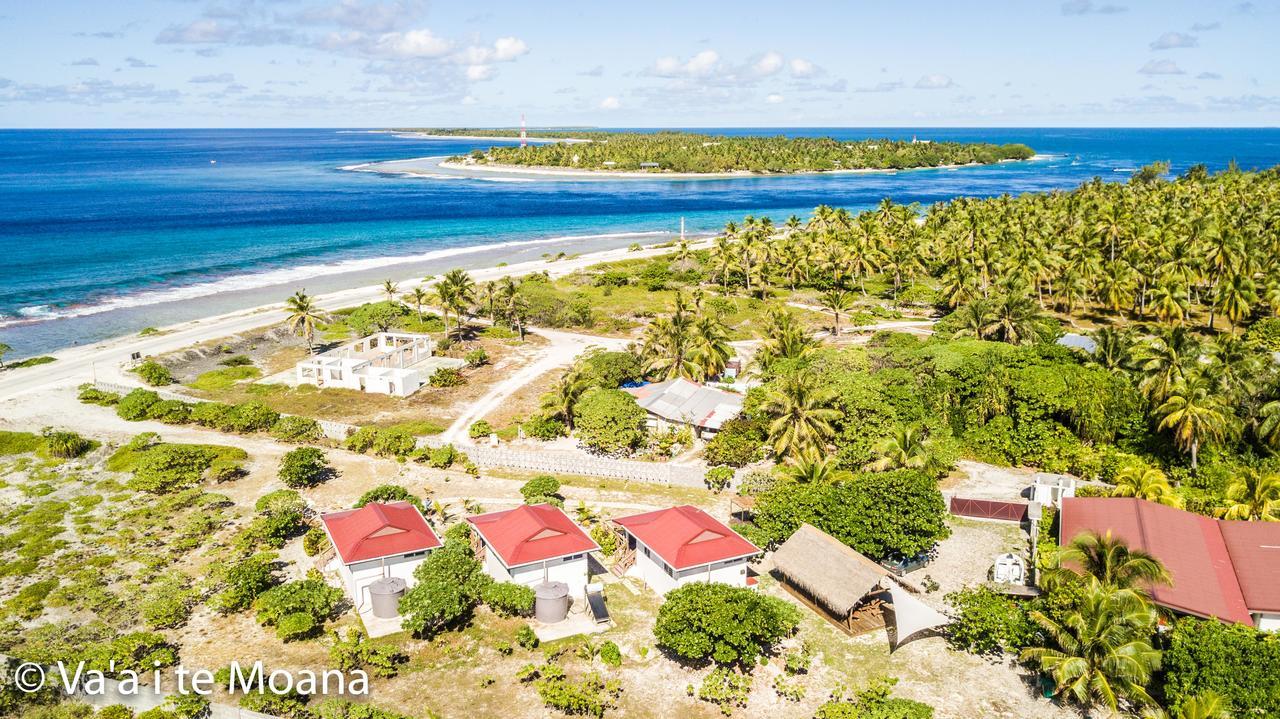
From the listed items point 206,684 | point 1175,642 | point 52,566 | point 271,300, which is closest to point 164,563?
point 52,566

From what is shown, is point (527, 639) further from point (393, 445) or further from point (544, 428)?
point (544, 428)

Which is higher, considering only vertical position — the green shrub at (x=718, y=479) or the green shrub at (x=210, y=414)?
the green shrub at (x=210, y=414)

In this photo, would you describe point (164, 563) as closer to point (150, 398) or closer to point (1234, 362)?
point (150, 398)

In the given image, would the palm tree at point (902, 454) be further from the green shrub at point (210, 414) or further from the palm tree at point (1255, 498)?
the green shrub at point (210, 414)

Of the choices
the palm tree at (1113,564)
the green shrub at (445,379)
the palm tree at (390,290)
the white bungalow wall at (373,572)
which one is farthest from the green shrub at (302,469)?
the palm tree at (390,290)

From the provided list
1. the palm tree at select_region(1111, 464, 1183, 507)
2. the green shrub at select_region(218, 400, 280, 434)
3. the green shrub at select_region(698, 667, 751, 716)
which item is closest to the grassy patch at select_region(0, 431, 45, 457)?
the green shrub at select_region(218, 400, 280, 434)

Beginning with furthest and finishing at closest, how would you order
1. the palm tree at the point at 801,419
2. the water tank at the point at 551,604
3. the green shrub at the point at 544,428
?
the green shrub at the point at 544,428, the palm tree at the point at 801,419, the water tank at the point at 551,604
